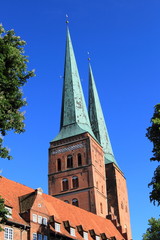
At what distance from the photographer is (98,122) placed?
236 feet

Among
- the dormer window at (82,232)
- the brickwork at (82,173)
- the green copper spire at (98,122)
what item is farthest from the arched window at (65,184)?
the dormer window at (82,232)

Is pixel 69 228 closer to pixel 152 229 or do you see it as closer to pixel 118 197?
pixel 152 229

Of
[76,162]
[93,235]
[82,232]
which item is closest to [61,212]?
[82,232]

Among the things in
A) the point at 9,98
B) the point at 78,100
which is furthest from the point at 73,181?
the point at 9,98

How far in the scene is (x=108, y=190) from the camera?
63.8m

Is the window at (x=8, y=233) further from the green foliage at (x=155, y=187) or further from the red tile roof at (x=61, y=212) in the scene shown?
the green foliage at (x=155, y=187)

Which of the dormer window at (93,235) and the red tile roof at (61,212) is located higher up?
the red tile roof at (61,212)

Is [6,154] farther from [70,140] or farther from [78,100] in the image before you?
[78,100]

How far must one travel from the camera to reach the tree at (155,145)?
21914 mm

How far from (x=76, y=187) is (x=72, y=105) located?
14.2 metres

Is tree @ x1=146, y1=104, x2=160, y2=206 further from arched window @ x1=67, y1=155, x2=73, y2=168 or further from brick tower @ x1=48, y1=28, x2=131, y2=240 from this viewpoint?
arched window @ x1=67, y1=155, x2=73, y2=168

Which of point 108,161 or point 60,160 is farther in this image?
point 108,161

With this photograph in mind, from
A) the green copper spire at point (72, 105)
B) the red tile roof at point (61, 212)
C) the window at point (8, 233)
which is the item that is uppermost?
the green copper spire at point (72, 105)

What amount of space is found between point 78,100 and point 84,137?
26.4 ft
